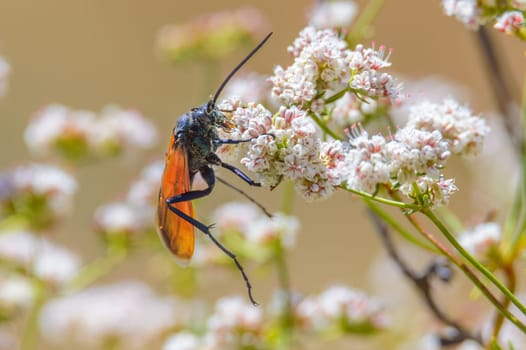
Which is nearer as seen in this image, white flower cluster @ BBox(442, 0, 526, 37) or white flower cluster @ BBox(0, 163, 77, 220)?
white flower cluster @ BBox(442, 0, 526, 37)

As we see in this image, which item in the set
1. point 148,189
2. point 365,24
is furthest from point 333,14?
point 148,189

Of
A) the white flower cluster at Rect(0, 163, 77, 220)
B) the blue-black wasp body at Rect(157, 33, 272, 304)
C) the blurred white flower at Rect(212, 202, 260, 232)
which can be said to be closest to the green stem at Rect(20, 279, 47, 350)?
the white flower cluster at Rect(0, 163, 77, 220)

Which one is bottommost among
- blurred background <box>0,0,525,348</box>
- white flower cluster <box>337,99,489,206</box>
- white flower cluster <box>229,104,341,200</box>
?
white flower cluster <box>337,99,489,206</box>

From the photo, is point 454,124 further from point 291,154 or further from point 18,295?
point 18,295

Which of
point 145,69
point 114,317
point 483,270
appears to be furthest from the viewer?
point 145,69

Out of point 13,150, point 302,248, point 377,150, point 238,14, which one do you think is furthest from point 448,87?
point 13,150

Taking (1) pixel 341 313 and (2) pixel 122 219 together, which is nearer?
(1) pixel 341 313

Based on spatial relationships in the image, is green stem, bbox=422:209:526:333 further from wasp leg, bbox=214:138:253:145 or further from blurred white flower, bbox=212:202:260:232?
blurred white flower, bbox=212:202:260:232
